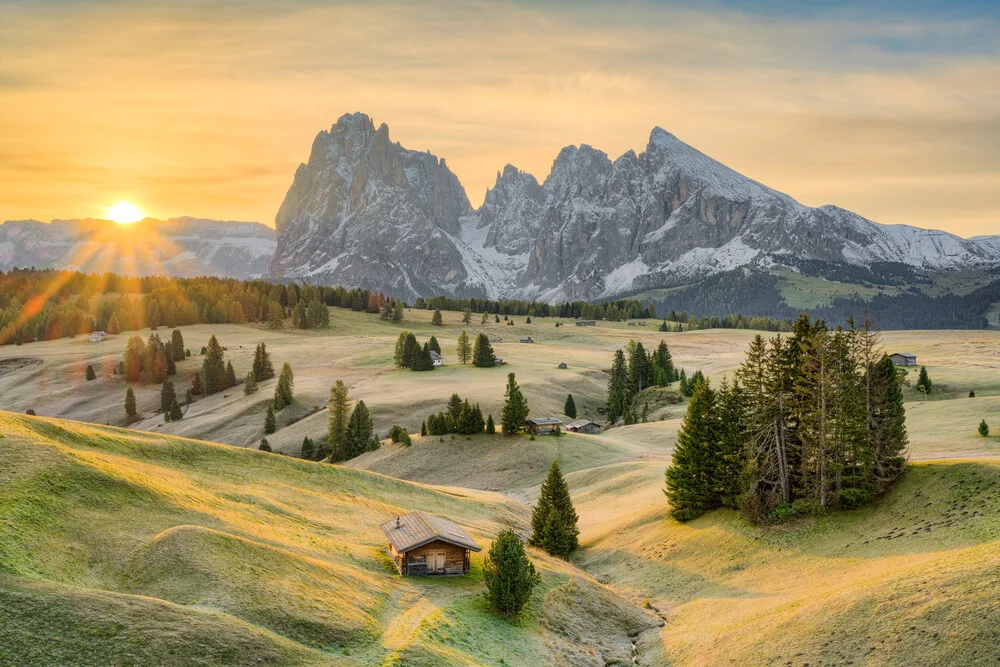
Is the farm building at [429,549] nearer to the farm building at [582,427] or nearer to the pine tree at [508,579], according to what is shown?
the pine tree at [508,579]

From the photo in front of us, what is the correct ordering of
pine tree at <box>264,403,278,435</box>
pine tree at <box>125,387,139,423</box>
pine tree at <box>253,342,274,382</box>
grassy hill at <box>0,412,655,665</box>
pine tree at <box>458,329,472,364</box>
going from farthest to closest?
pine tree at <box>458,329,472,364</box>, pine tree at <box>253,342,274,382</box>, pine tree at <box>125,387,139,423</box>, pine tree at <box>264,403,278,435</box>, grassy hill at <box>0,412,655,665</box>

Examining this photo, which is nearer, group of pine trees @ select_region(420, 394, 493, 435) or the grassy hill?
the grassy hill

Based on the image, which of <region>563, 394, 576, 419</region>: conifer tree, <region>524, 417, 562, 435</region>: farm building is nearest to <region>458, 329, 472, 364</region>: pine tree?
<region>563, 394, 576, 419</region>: conifer tree

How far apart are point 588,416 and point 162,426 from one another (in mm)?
83095

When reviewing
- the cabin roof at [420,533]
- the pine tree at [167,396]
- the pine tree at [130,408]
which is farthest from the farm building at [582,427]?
the pine tree at [130,408]

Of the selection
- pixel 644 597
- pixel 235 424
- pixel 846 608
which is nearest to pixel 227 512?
pixel 644 597

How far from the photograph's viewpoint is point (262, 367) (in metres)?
156

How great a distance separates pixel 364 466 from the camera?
319ft

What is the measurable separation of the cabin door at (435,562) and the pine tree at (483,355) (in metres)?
116

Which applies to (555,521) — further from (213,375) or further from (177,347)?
(177,347)

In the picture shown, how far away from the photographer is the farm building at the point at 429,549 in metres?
41.8

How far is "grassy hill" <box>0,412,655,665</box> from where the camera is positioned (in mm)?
26391

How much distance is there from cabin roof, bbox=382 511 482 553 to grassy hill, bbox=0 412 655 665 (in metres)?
1.69

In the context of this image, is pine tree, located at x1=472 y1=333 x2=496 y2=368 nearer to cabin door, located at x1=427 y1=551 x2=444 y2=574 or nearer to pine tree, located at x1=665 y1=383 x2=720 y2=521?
pine tree, located at x1=665 y1=383 x2=720 y2=521
